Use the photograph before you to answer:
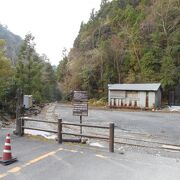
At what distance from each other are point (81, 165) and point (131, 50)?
35.0 metres

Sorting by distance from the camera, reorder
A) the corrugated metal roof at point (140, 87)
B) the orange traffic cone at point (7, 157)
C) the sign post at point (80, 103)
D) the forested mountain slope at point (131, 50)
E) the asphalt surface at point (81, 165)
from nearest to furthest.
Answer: the asphalt surface at point (81, 165) < the orange traffic cone at point (7, 157) < the sign post at point (80, 103) < the corrugated metal roof at point (140, 87) < the forested mountain slope at point (131, 50)

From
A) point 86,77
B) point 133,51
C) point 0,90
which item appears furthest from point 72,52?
point 0,90

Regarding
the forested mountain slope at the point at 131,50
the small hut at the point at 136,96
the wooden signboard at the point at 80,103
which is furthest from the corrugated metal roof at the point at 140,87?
the wooden signboard at the point at 80,103

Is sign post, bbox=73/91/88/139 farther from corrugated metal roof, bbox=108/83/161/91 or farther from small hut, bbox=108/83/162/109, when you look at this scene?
corrugated metal roof, bbox=108/83/161/91

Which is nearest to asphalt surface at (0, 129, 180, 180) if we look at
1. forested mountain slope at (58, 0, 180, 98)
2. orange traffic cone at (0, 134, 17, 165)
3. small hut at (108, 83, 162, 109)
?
orange traffic cone at (0, 134, 17, 165)

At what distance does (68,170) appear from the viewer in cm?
648

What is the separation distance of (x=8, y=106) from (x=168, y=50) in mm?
23008

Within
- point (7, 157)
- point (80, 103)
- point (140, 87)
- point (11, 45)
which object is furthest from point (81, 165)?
point (11, 45)

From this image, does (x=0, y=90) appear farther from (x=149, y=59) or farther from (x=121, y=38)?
(x=121, y=38)

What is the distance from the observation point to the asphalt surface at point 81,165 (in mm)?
6117

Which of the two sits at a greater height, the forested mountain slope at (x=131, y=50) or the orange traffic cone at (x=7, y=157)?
the forested mountain slope at (x=131, y=50)

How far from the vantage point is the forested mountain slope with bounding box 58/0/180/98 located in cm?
3575

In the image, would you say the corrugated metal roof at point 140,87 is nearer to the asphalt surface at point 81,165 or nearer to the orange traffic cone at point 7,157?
the asphalt surface at point 81,165

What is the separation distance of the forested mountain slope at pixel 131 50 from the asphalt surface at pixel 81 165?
26900 mm
